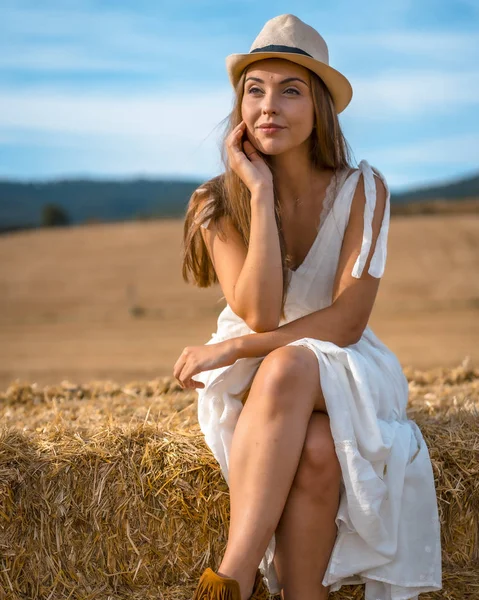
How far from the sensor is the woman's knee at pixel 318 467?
2.97m

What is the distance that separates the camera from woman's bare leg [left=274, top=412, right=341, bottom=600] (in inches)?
116

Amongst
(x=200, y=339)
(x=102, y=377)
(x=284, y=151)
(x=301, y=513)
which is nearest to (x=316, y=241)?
(x=284, y=151)

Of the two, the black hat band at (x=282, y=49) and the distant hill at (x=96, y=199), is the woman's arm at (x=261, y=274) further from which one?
the distant hill at (x=96, y=199)

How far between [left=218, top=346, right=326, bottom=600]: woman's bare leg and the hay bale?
1.42 feet

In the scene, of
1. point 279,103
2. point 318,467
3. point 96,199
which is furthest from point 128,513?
point 96,199

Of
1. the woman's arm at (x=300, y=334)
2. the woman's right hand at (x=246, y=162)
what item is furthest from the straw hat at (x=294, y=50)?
the woman's arm at (x=300, y=334)

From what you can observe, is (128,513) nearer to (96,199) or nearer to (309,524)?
(309,524)

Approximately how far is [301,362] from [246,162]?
982 mm

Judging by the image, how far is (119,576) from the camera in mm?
3375

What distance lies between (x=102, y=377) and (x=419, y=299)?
8.75 metres

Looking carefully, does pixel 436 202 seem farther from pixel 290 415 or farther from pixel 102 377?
pixel 290 415

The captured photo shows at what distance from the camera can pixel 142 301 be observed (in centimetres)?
1917

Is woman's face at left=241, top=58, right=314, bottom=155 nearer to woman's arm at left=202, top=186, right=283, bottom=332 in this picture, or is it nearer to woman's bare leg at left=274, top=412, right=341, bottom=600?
woman's arm at left=202, top=186, right=283, bottom=332

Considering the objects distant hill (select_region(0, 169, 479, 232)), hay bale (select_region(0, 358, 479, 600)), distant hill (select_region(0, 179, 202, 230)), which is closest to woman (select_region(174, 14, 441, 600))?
hay bale (select_region(0, 358, 479, 600))
